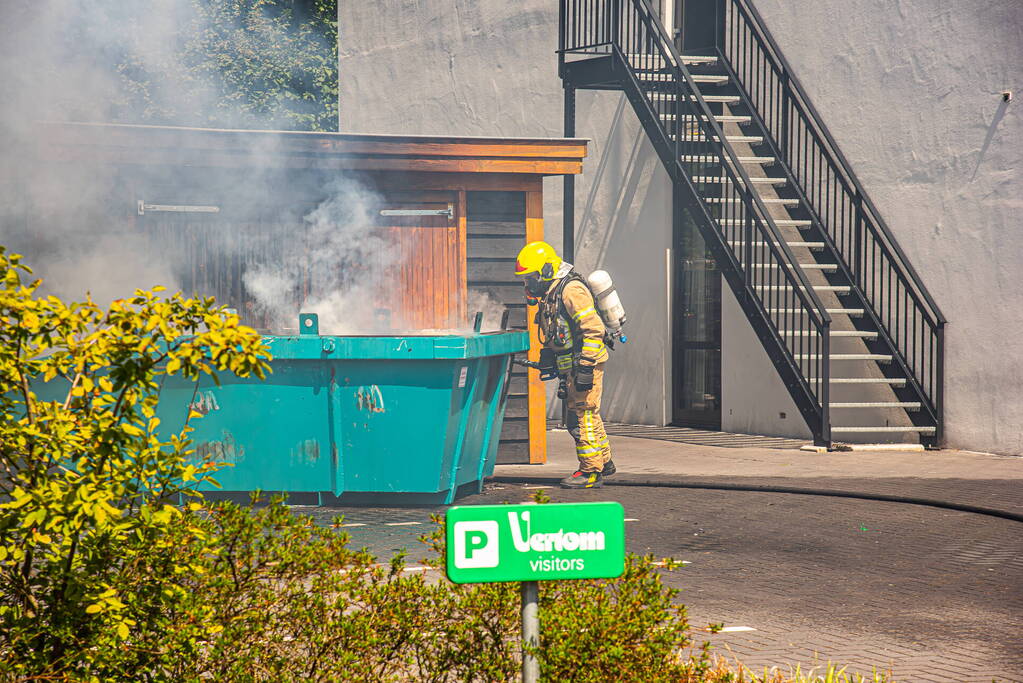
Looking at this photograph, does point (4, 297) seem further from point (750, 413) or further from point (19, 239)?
point (750, 413)

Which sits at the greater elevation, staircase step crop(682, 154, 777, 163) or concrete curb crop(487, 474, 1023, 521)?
staircase step crop(682, 154, 777, 163)

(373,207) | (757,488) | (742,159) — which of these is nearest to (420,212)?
(373,207)

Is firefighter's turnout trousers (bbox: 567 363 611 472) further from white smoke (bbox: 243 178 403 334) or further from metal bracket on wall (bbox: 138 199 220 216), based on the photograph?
metal bracket on wall (bbox: 138 199 220 216)

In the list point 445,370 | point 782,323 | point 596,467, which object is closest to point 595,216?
point 782,323

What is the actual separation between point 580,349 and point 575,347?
2.7 inches

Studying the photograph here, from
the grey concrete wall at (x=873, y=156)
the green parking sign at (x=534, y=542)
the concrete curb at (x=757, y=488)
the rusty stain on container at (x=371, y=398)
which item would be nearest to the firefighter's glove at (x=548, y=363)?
the concrete curb at (x=757, y=488)

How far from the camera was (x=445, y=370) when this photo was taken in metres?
10.2

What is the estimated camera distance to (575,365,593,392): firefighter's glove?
37.8 feet

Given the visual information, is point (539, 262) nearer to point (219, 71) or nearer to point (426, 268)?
point (426, 268)

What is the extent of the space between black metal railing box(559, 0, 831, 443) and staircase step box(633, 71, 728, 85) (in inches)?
0.9

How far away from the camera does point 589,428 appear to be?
454 inches

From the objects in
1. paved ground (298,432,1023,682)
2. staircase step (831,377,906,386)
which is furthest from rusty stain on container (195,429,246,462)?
staircase step (831,377,906,386)

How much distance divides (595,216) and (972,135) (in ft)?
18.0

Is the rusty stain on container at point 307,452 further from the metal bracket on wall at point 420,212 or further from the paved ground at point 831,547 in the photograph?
the metal bracket on wall at point 420,212
